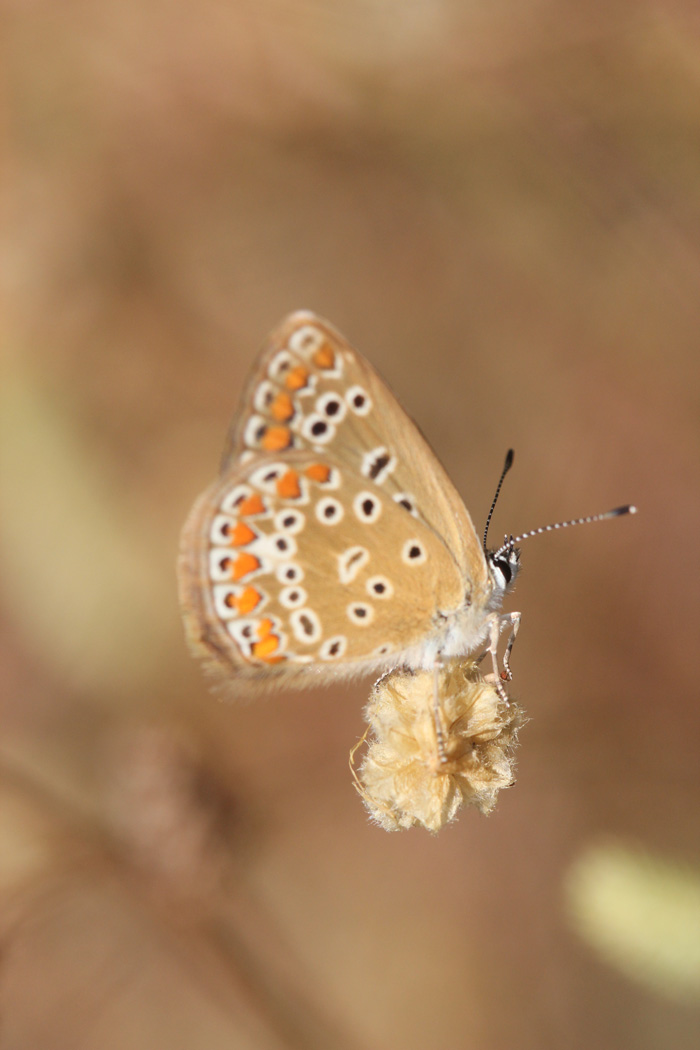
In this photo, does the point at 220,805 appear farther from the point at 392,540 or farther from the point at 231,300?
the point at 231,300

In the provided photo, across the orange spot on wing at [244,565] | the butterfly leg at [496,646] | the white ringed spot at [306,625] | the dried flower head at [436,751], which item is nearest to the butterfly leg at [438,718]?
the dried flower head at [436,751]

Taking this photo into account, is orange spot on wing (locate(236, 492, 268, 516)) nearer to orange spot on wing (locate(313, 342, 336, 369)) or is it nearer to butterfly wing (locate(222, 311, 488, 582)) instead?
butterfly wing (locate(222, 311, 488, 582))

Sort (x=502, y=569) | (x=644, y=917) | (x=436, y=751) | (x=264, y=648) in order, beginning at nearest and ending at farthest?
(x=436, y=751) < (x=644, y=917) < (x=264, y=648) < (x=502, y=569)

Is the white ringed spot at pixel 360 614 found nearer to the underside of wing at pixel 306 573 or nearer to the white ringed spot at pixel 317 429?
the underside of wing at pixel 306 573

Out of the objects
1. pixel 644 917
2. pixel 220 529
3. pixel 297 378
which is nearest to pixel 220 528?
pixel 220 529

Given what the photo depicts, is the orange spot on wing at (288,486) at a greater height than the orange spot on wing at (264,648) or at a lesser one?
greater

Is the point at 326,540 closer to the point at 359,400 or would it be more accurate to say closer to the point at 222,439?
the point at 359,400

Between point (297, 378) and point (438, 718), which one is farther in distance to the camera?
point (297, 378)
